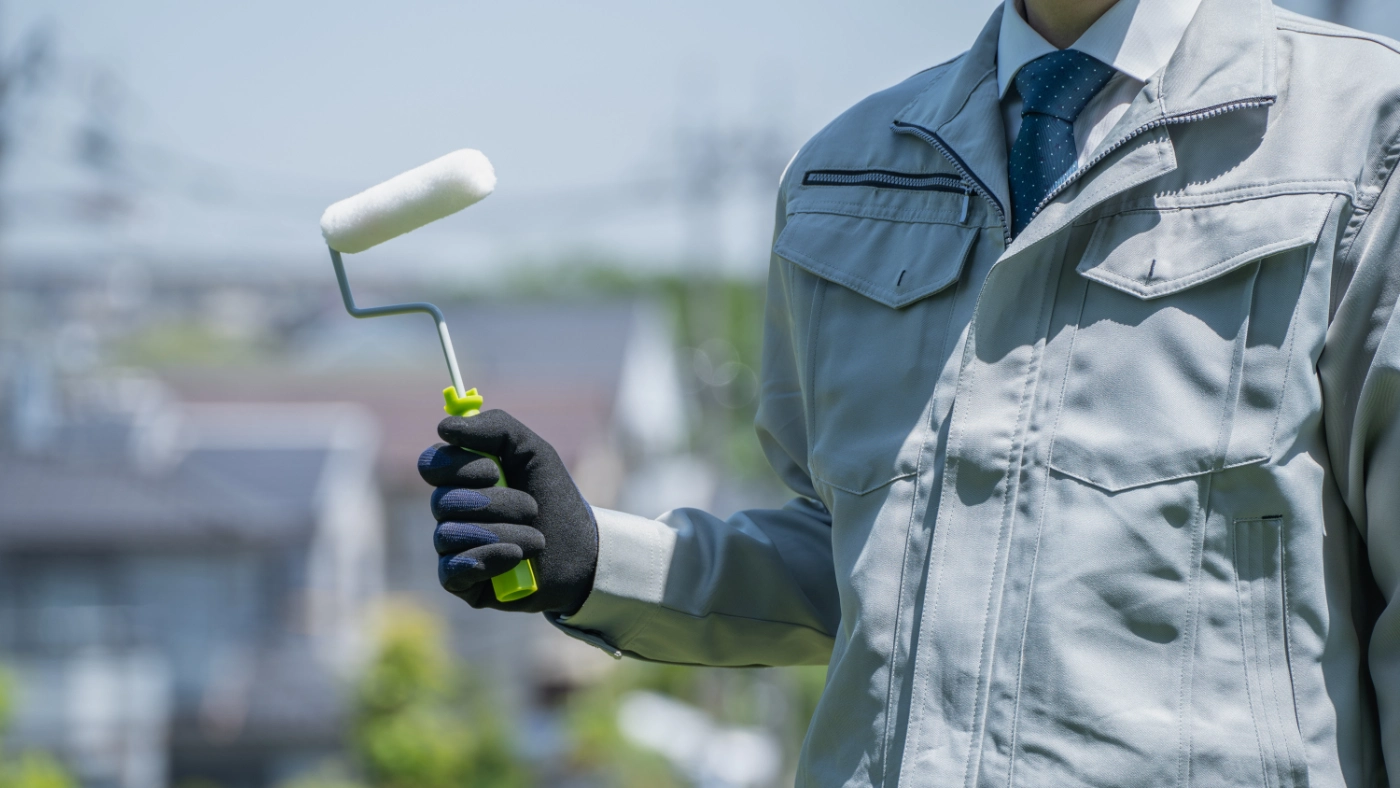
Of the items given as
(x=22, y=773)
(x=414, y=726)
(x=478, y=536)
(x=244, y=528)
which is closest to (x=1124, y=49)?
(x=478, y=536)

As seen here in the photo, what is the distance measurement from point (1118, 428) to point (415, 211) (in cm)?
90

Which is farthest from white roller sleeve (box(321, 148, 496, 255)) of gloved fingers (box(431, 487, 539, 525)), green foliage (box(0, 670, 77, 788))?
green foliage (box(0, 670, 77, 788))

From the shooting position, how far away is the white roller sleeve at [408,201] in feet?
5.00

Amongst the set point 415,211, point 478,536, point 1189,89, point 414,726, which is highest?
point 1189,89

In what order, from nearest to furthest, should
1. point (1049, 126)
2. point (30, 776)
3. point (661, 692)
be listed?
point (1049, 126) < point (30, 776) < point (661, 692)

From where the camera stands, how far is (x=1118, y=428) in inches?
46.8

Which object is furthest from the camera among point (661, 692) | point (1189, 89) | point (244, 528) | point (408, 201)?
point (661, 692)

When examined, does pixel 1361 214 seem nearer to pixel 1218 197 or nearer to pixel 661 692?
pixel 1218 197

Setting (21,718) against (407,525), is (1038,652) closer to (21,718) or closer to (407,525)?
(21,718)

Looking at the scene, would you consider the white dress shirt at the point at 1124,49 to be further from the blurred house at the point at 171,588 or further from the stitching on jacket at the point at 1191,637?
the blurred house at the point at 171,588

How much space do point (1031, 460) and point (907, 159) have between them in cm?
43

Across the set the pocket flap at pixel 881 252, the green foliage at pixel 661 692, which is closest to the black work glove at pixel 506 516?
the pocket flap at pixel 881 252

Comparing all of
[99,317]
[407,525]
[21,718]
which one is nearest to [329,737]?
[21,718]

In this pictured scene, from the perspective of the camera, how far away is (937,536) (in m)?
1.26
